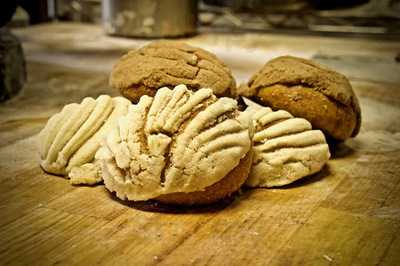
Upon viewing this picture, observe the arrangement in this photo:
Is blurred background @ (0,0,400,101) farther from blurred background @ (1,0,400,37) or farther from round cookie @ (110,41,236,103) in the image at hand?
round cookie @ (110,41,236,103)

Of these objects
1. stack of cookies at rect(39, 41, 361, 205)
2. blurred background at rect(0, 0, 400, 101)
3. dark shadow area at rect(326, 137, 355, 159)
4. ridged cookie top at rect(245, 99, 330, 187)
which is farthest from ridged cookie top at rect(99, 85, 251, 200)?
blurred background at rect(0, 0, 400, 101)

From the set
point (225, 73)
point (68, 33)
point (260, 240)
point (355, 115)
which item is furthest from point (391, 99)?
point (68, 33)

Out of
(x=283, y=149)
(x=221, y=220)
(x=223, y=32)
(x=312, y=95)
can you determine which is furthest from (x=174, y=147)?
(x=223, y=32)

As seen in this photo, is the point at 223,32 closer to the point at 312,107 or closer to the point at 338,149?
the point at 338,149

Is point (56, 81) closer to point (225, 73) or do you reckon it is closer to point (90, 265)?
point (225, 73)

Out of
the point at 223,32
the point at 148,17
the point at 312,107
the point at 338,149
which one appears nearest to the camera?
the point at 312,107

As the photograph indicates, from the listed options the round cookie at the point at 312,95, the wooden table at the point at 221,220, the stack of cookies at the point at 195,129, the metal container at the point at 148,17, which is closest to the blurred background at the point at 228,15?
the metal container at the point at 148,17

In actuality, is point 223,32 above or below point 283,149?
below
